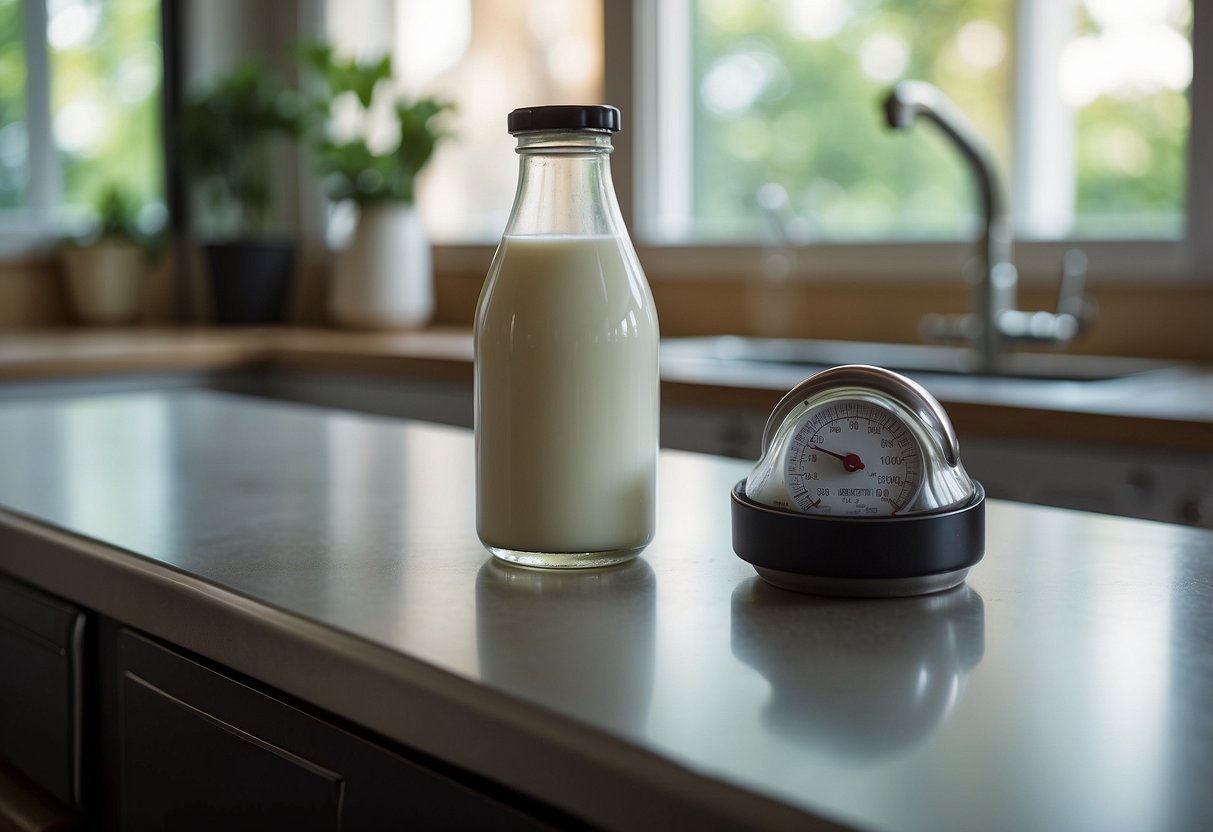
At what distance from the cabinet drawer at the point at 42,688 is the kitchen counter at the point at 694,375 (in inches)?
47.0

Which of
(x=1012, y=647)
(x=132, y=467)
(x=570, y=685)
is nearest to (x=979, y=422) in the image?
(x=132, y=467)

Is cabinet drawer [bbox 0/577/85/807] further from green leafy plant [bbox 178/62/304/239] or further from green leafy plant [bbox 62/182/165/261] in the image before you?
green leafy plant [bbox 62/182/165/261]

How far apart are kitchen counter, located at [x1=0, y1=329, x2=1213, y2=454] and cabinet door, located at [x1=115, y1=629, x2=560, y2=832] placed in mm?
1217

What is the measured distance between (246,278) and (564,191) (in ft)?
9.61

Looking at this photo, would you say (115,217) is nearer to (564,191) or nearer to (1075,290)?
(1075,290)

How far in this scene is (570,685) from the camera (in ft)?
1.84

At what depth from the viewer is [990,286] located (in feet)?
7.17

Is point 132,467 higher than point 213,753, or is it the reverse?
point 132,467

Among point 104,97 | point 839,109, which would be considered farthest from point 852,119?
point 104,97

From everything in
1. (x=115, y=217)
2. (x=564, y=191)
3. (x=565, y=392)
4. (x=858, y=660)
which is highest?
A: (x=115, y=217)

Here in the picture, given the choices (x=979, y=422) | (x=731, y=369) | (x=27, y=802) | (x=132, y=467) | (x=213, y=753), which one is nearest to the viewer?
(x=213, y=753)

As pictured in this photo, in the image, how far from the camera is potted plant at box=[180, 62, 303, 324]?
3369 millimetres

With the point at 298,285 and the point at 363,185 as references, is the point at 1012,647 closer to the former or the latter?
the point at 363,185

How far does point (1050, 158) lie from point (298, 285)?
2.10 meters
